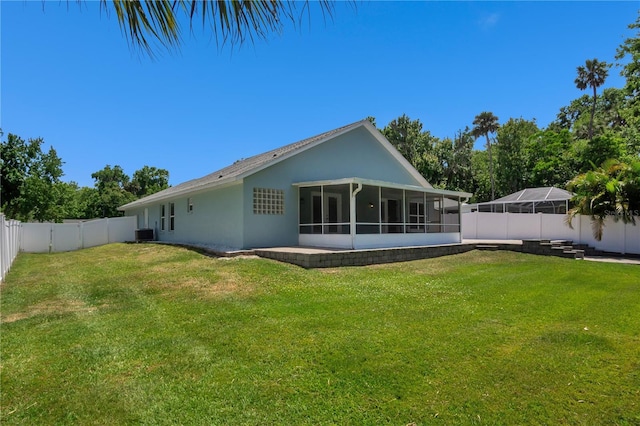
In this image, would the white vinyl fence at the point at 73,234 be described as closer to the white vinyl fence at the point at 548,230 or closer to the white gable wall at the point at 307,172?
the white gable wall at the point at 307,172

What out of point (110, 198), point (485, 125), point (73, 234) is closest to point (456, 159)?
point (485, 125)

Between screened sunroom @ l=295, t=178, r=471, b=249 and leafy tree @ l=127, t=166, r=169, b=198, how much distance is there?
4213cm

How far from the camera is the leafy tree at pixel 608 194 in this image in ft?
53.4

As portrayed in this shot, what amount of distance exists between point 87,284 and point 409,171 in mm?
15602

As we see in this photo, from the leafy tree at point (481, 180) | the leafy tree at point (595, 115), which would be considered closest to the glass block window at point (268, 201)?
the leafy tree at point (481, 180)

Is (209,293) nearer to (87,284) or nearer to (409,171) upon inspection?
(87,284)

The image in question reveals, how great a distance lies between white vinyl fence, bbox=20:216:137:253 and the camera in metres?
19.1

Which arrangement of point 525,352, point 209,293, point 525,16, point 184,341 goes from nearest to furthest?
point 525,352 < point 184,341 < point 209,293 < point 525,16

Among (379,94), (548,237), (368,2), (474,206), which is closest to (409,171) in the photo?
(379,94)

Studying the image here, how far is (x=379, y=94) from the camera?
18.9 m

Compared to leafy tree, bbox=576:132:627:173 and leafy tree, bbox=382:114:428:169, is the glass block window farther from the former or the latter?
leafy tree, bbox=576:132:627:173

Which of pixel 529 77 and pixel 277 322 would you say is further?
pixel 529 77

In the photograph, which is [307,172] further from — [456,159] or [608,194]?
[456,159]

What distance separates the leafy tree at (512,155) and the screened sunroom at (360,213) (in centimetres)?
2197
